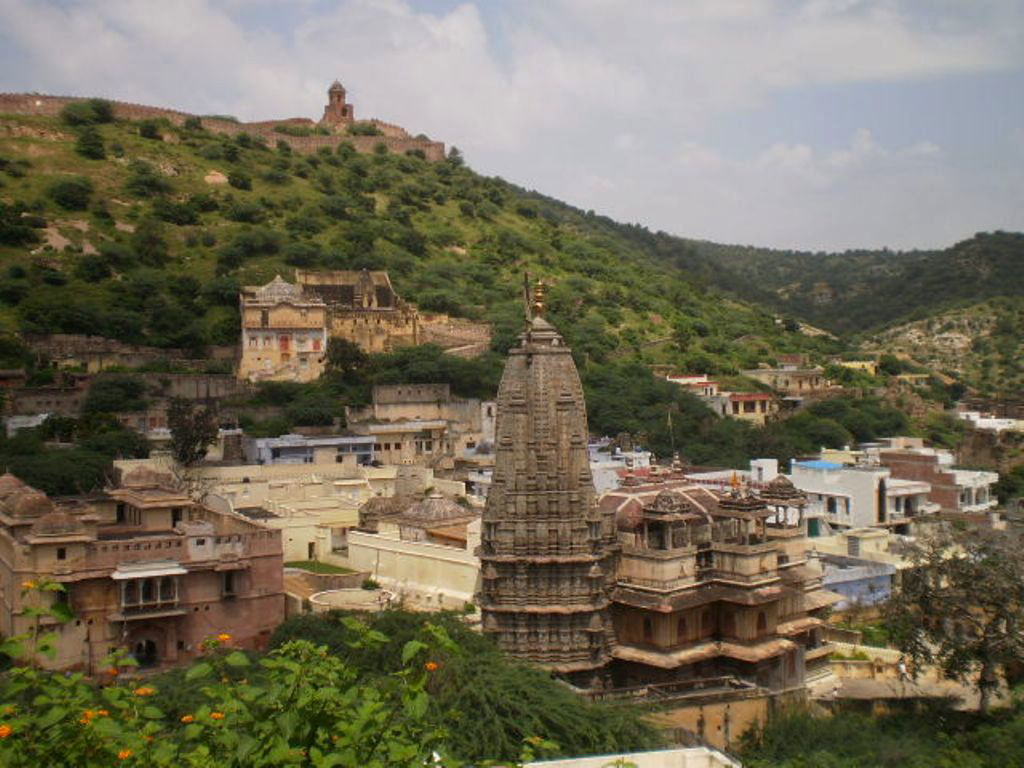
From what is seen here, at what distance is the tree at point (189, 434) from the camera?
39.2 meters

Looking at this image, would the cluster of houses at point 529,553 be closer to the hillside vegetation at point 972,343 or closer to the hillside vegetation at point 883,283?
the hillside vegetation at point 972,343

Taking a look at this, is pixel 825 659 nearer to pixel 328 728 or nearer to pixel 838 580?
pixel 838 580

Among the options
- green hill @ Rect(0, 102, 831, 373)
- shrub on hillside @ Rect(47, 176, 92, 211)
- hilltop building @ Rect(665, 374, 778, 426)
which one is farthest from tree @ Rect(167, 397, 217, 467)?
shrub on hillside @ Rect(47, 176, 92, 211)

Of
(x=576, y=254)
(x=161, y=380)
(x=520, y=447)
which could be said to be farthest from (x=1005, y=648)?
(x=576, y=254)

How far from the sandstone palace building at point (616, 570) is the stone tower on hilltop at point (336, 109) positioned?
77121 mm

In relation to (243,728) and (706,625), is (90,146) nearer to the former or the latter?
(706,625)

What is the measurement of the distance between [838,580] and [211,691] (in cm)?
2451

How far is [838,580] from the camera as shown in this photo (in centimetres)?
2942

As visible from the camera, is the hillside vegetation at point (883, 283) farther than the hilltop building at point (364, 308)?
Yes

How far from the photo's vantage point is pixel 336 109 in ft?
311

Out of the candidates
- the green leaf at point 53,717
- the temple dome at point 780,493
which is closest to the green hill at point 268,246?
the temple dome at point 780,493

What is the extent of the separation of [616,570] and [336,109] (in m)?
79.7

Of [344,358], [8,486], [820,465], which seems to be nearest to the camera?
[8,486]

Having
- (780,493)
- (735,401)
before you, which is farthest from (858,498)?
(735,401)
